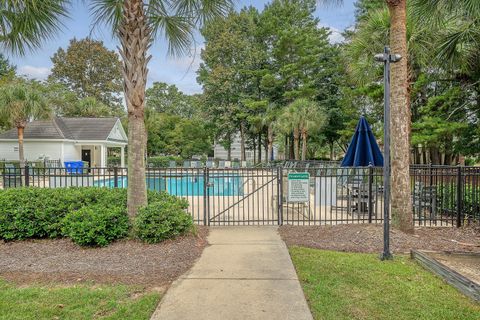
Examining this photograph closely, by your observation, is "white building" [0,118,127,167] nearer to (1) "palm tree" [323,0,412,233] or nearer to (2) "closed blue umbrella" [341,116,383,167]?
A: (2) "closed blue umbrella" [341,116,383,167]

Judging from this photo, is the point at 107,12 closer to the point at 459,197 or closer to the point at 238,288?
the point at 238,288

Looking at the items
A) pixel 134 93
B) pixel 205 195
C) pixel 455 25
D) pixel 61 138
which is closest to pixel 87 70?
pixel 61 138

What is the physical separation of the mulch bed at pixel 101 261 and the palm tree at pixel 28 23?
3768 mm

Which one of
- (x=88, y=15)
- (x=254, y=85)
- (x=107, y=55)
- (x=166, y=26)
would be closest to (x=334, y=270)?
(x=166, y=26)

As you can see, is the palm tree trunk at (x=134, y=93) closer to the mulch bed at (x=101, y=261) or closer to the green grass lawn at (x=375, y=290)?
the mulch bed at (x=101, y=261)

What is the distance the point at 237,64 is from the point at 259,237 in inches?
1122

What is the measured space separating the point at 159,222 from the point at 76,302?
2.22 meters

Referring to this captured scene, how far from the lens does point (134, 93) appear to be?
5945 millimetres

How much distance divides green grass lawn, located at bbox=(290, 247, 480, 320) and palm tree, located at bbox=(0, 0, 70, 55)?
6057mm

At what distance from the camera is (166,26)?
7402 millimetres

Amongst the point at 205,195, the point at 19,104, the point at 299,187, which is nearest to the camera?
the point at 205,195

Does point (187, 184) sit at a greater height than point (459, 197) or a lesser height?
greater

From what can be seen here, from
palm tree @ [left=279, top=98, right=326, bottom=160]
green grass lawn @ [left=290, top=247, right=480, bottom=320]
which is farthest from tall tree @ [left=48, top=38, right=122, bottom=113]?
green grass lawn @ [left=290, top=247, right=480, bottom=320]

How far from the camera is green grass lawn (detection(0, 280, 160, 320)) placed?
331 cm
